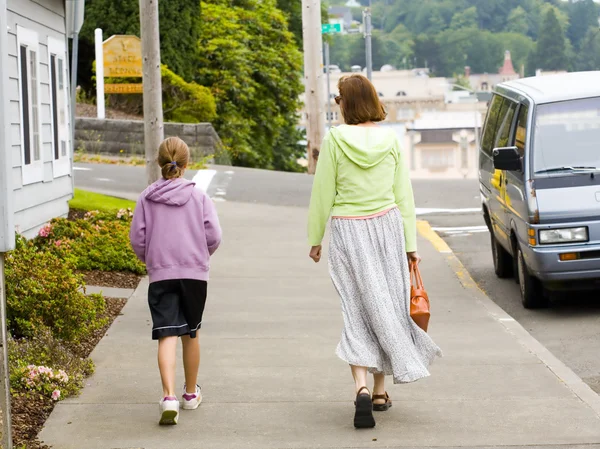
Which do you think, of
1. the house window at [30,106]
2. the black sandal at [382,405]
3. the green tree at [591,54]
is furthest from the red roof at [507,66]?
the black sandal at [382,405]

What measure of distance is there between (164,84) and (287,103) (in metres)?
9.63

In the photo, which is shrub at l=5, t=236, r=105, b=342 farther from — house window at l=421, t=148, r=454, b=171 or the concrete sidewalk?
house window at l=421, t=148, r=454, b=171

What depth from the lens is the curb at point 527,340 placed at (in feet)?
22.6

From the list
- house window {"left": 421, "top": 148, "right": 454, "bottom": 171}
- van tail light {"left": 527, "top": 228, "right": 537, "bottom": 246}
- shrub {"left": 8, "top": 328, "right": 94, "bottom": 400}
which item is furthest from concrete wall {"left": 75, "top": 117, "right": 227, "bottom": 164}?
house window {"left": 421, "top": 148, "right": 454, "bottom": 171}

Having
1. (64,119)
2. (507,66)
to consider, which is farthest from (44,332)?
(507,66)

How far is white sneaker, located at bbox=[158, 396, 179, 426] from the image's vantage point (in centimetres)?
615

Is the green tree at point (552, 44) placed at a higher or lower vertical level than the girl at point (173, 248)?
higher

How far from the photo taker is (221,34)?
3350cm

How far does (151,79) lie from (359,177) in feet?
25.1

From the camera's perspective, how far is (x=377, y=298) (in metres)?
6.15

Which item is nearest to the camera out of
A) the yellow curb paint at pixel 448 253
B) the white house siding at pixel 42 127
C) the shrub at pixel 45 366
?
the shrub at pixel 45 366

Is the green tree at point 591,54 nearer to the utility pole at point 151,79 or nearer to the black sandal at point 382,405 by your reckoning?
the utility pole at point 151,79

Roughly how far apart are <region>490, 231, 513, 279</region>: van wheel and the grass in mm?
5048

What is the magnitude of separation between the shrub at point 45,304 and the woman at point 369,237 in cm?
210
